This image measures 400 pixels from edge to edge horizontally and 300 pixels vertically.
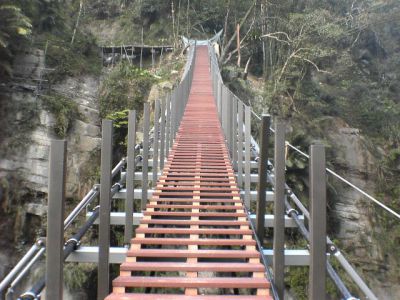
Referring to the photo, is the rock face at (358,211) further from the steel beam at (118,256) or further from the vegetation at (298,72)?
the steel beam at (118,256)

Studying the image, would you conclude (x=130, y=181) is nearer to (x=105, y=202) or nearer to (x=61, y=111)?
(x=105, y=202)

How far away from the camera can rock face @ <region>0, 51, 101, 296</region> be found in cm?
809

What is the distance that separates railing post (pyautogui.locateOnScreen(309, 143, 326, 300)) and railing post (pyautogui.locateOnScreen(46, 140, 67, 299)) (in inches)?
43.0

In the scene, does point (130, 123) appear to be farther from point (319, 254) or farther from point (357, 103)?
point (357, 103)

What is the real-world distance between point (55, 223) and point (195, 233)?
1688mm

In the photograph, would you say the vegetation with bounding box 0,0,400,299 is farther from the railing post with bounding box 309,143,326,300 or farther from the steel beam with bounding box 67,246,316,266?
the railing post with bounding box 309,143,326,300

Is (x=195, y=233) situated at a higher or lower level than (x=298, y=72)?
lower

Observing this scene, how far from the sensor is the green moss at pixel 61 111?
29.6 feet

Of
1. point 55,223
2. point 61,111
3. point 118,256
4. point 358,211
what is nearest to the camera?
point 55,223

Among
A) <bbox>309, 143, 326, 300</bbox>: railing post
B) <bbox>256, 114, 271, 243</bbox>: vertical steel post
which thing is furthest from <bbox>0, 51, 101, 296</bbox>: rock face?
<bbox>309, 143, 326, 300</bbox>: railing post

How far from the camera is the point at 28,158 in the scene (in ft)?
28.3

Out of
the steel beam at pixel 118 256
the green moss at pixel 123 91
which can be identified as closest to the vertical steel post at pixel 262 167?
the steel beam at pixel 118 256

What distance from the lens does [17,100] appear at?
9234mm

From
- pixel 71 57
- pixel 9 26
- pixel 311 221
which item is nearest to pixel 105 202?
pixel 311 221
